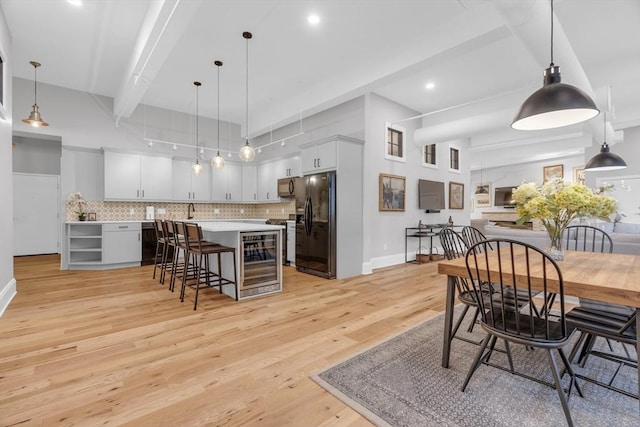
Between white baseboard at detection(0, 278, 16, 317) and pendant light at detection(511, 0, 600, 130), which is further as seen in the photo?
white baseboard at detection(0, 278, 16, 317)

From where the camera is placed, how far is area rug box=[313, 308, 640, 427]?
63.6 inches

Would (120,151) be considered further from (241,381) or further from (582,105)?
(582,105)

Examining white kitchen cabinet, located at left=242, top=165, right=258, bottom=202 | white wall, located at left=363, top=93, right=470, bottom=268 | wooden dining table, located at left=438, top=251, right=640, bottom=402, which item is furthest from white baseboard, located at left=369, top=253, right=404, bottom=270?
white kitchen cabinet, located at left=242, top=165, right=258, bottom=202

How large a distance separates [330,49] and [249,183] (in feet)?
14.0

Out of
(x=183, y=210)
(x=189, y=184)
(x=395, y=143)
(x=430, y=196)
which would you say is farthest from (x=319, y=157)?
(x=183, y=210)

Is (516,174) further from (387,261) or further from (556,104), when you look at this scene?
(556,104)

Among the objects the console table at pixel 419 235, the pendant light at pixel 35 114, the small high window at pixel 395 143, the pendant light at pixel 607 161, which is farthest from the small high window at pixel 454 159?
the pendant light at pixel 35 114

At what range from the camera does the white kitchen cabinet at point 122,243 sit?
554cm

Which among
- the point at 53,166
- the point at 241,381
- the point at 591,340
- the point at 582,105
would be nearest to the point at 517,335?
the point at 591,340

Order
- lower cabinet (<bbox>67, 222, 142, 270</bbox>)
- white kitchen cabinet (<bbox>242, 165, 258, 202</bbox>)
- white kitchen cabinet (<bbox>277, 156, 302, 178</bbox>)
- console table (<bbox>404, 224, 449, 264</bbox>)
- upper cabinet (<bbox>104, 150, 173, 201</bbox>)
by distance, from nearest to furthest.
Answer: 1. lower cabinet (<bbox>67, 222, 142, 270</bbox>)
2. upper cabinet (<bbox>104, 150, 173, 201</bbox>)
3. console table (<bbox>404, 224, 449, 264</bbox>)
4. white kitchen cabinet (<bbox>277, 156, 302, 178</bbox>)
5. white kitchen cabinet (<bbox>242, 165, 258, 202</bbox>)

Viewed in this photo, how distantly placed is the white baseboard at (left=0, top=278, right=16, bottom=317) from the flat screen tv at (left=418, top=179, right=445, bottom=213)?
665cm

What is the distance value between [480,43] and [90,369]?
4803 mm

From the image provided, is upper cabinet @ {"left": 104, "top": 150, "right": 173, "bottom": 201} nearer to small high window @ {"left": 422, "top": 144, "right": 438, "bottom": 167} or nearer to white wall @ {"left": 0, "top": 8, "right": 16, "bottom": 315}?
white wall @ {"left": 0, "top": 8, "right": 16, "bottom": 315}

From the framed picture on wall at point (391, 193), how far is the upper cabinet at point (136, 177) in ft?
14.8
